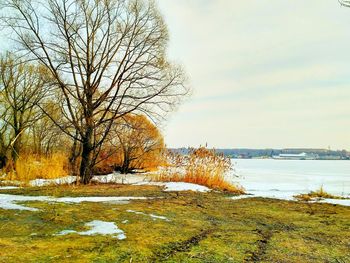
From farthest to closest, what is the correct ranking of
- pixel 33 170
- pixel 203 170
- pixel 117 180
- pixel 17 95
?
1. pixel 17 95
2. pixel 117 180
3. pixel 33 170
4. pixel 203 170

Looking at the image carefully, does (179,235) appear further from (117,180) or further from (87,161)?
(117,180)

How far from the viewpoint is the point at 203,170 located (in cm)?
1169

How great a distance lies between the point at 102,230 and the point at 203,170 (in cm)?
784

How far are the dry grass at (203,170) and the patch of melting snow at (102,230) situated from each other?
23.4 ft

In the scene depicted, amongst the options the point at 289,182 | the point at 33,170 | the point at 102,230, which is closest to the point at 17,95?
the point at 33,170

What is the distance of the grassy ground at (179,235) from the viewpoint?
10.4 ft

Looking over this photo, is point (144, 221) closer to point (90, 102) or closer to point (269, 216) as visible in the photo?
point (269, 216)

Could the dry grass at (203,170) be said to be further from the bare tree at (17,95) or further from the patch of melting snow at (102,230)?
the bare tree at (17,95)

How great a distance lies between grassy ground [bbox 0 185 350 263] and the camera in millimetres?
3182

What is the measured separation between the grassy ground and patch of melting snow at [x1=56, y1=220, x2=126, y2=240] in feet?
0.33

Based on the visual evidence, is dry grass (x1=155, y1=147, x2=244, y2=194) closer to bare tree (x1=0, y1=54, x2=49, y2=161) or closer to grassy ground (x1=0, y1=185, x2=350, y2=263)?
grassy ground (x1=0, y1=185, x2=350, y2=263)

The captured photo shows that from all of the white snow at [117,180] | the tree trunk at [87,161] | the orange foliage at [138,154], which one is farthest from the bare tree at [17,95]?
the tree trunk at [87,161]

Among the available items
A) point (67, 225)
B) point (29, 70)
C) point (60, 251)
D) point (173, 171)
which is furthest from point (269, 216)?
point (29, 70)

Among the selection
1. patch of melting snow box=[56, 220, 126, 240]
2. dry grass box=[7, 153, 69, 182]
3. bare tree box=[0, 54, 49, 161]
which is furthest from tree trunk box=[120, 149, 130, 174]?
patch of melting snow box=[56, 220, 126, 240]
